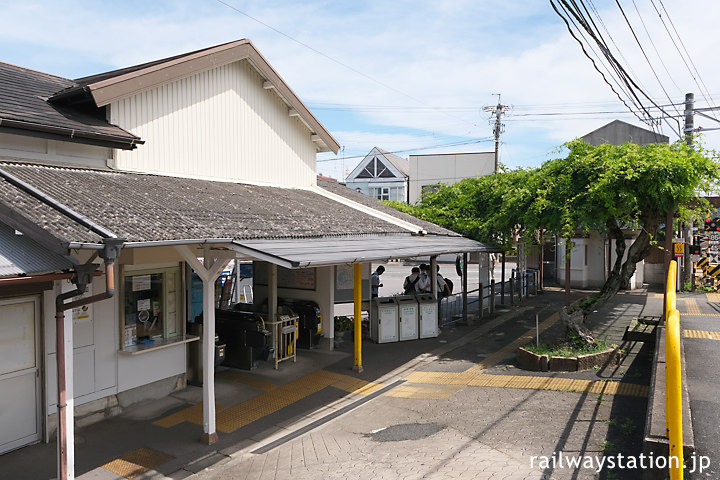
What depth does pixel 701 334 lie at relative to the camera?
38.1ft

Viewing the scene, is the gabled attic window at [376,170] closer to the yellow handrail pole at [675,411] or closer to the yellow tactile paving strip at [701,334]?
the yellow tactile paving strip at [701,334]

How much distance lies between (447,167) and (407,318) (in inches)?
1333

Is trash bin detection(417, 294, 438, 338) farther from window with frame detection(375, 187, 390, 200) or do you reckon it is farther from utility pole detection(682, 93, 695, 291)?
window with frame detection(375, 187, 390, 200)

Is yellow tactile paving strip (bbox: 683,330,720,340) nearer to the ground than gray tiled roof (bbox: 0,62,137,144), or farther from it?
nearer to the ground

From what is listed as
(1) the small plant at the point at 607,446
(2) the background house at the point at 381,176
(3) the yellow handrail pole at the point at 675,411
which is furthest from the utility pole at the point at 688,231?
(2) the background house at the point at 381,176

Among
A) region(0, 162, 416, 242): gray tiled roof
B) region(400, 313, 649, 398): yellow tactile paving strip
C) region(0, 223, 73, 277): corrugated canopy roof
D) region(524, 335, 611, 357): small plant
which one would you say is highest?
region(0, 162, 416, 242): gray tiled roof

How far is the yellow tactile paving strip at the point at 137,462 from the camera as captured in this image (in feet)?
19.8

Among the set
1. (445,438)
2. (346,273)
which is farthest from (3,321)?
(346,273)

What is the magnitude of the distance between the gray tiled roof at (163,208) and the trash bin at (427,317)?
9.43 feet

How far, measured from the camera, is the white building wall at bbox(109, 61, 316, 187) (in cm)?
923

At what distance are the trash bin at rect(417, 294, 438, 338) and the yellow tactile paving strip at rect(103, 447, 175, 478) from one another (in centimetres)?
759

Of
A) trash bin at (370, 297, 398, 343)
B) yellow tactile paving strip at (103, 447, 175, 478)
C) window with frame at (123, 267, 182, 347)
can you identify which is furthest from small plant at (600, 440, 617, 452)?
trash bin at (370, 297, 398, 343)

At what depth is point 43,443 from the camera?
21.9ft

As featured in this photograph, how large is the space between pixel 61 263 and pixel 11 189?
4.69 ft
